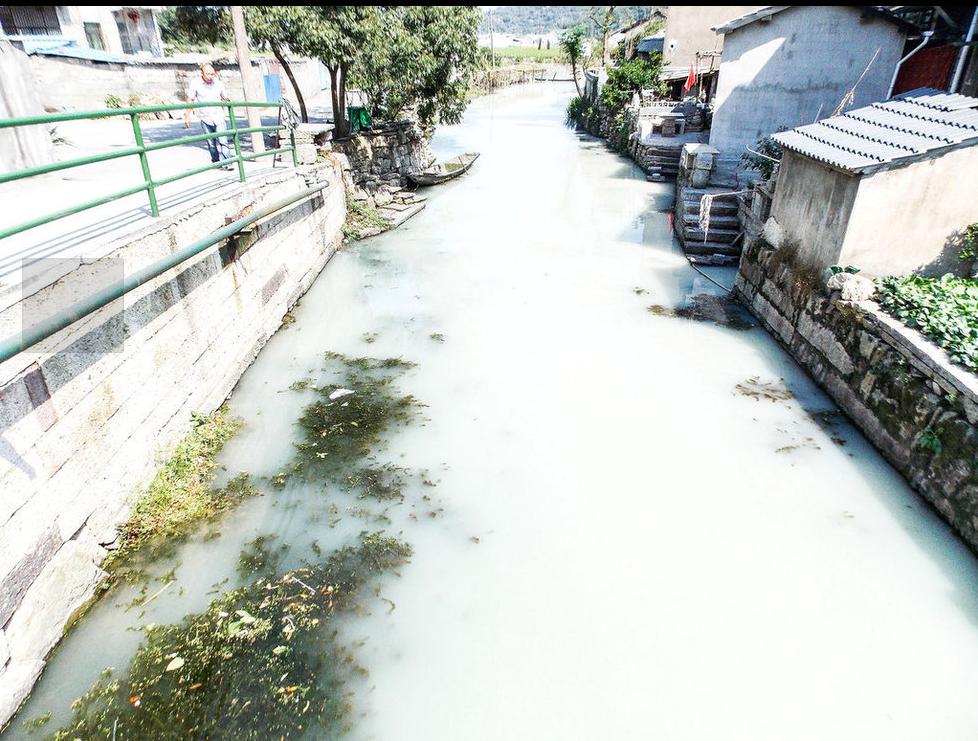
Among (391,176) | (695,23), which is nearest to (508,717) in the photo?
(391,176)

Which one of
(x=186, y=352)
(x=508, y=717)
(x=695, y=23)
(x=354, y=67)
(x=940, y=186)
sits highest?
(x=695, y=23)

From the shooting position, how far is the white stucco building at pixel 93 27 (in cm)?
2447

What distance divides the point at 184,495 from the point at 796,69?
58.9ft

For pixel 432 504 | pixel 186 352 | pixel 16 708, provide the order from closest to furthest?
pixel 16 708 → pixel 432 504 → pixel 186 352

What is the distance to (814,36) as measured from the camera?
1634 cm

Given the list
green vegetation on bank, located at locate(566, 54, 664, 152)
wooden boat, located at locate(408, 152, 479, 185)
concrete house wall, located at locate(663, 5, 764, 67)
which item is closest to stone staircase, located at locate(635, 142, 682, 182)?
green vegetation on bank, located at locate(566, 54, 664, 152)

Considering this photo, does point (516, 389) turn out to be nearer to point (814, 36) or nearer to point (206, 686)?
point (206, 686)

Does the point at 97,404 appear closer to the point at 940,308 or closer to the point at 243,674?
the point at 243,674

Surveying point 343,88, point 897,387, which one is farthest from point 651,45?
point 897,387

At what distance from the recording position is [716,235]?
13.7 meters

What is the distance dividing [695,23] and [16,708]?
111ft

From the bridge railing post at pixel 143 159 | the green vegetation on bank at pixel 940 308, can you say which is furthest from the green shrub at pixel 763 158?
the bridge railing post at pixel 143 159

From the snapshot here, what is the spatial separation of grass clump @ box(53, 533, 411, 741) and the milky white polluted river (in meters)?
0.10

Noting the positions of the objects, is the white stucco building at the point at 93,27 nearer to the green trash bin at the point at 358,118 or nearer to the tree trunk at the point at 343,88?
the green trash bin at the point at 358,118
